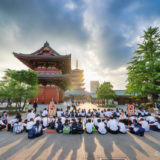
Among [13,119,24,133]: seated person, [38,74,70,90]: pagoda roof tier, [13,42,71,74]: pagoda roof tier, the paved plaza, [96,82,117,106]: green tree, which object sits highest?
[13,42,71,74]: pagoda roof tier

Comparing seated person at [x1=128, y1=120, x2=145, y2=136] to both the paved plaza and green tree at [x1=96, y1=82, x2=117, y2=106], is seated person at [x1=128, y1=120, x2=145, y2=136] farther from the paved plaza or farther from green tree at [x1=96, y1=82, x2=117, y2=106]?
green tree at [x1=96, y1=82, x2=117, y2=106]

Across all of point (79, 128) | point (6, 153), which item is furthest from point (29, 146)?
point (79, 128)

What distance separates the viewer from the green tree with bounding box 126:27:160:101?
13.6 metres

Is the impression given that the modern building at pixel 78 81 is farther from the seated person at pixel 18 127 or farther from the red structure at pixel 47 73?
the seated person at pixel 18 127

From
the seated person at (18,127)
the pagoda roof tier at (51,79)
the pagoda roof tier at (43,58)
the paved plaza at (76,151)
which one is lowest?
the paved plaza at (76,151)

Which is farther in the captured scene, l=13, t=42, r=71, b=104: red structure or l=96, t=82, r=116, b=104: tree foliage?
l=96, t=82, r=116, b=104: tree foliage

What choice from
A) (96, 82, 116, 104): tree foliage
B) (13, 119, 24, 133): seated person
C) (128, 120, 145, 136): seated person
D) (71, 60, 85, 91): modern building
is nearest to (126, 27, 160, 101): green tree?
(96, 82, 116, 104): tree foliage

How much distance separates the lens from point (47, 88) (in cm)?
1803

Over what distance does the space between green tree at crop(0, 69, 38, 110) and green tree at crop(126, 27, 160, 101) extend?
52.7 ft

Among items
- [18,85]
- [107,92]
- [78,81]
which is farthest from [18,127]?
[78,81]

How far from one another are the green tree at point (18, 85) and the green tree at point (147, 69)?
16.1 metres

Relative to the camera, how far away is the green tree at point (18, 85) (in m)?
10.9

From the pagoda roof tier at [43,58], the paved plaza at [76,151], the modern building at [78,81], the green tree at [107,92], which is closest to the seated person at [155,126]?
the paved plaza at [76,151]

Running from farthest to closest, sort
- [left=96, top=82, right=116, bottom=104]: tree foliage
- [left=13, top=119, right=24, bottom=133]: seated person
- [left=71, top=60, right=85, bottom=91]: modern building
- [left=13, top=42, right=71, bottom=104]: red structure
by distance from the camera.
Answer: [left=71, top=60, right=85, bottom=91]: modern building < [left=96, top=82, right=116, bottom=104]: tree foliage < [left=13, top=42, right=71, bottom=104]: red structure < [left=13, top=119, right=24, bottom=133]: seated person
